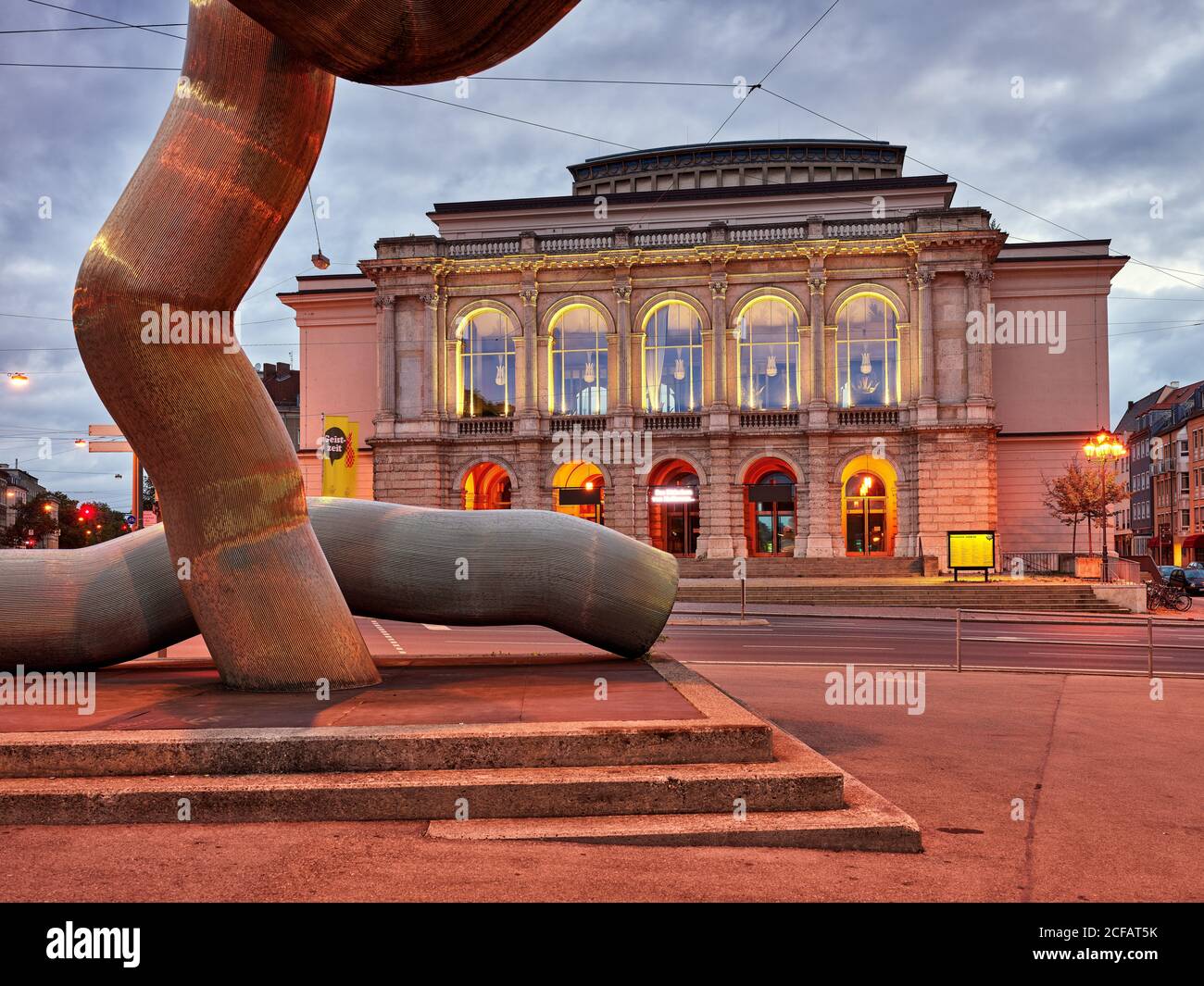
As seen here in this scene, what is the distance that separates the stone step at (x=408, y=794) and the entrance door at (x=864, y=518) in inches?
1639

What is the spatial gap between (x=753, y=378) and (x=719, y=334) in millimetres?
2732

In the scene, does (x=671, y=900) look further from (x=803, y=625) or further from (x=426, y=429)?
(x=426, y=429)

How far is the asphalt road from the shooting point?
16.3 m

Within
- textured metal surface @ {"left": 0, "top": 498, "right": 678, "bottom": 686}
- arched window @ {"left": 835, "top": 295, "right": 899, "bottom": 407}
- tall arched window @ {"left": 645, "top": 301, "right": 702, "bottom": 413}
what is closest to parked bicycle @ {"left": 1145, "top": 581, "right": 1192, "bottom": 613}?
arched window @ {"left": 835, "top": 295, "right": 899, "bottom": 407}

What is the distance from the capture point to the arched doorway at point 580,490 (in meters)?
46.2

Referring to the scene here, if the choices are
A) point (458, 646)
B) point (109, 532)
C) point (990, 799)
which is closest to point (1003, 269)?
point (458, 646)

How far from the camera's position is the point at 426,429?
47219 millimetres

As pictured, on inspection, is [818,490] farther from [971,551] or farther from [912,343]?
[971,551]

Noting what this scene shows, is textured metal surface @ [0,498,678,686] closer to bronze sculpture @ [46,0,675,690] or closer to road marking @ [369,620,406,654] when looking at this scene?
bronze sculpture @ [46,0,675,690]

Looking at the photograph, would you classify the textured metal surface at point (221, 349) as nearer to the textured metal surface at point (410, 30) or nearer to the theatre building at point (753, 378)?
the textured metal surface at point (410, 30)

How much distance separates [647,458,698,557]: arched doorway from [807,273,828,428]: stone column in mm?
6652

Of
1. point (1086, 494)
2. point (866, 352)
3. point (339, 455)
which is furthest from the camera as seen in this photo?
point (339, 455)

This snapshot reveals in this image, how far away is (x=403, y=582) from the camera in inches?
389

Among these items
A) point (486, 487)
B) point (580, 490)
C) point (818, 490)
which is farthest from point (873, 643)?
point (486, 487)
